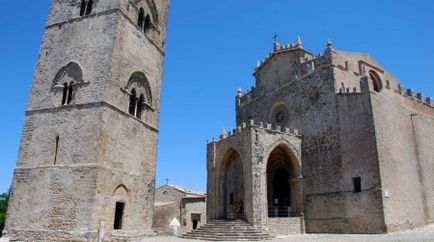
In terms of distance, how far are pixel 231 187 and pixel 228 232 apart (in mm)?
7354

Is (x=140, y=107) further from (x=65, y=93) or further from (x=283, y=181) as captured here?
(x=283, y=181)

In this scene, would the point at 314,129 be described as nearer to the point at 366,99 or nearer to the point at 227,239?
the point at 366,99

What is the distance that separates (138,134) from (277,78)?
11102 millimetres

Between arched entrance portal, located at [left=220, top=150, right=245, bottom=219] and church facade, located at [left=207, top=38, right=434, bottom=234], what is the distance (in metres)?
0.07

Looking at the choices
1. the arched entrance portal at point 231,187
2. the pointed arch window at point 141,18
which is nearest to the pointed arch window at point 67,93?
the pointed arch window at point 141,18

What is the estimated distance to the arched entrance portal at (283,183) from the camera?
2036cm

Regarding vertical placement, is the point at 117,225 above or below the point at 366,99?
below

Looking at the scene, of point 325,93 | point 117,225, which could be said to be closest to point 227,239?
point 117,225

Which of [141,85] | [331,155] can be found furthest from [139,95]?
[331,155]

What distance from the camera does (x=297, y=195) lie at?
2022 centimetres

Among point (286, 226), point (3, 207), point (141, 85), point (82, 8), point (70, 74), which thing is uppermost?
point (82, 8)

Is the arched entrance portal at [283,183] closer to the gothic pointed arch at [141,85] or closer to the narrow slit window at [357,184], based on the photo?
the narrow slit window at [357,184]

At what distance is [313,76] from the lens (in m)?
21.7

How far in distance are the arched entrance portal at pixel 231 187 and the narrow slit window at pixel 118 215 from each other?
5.93 meters
